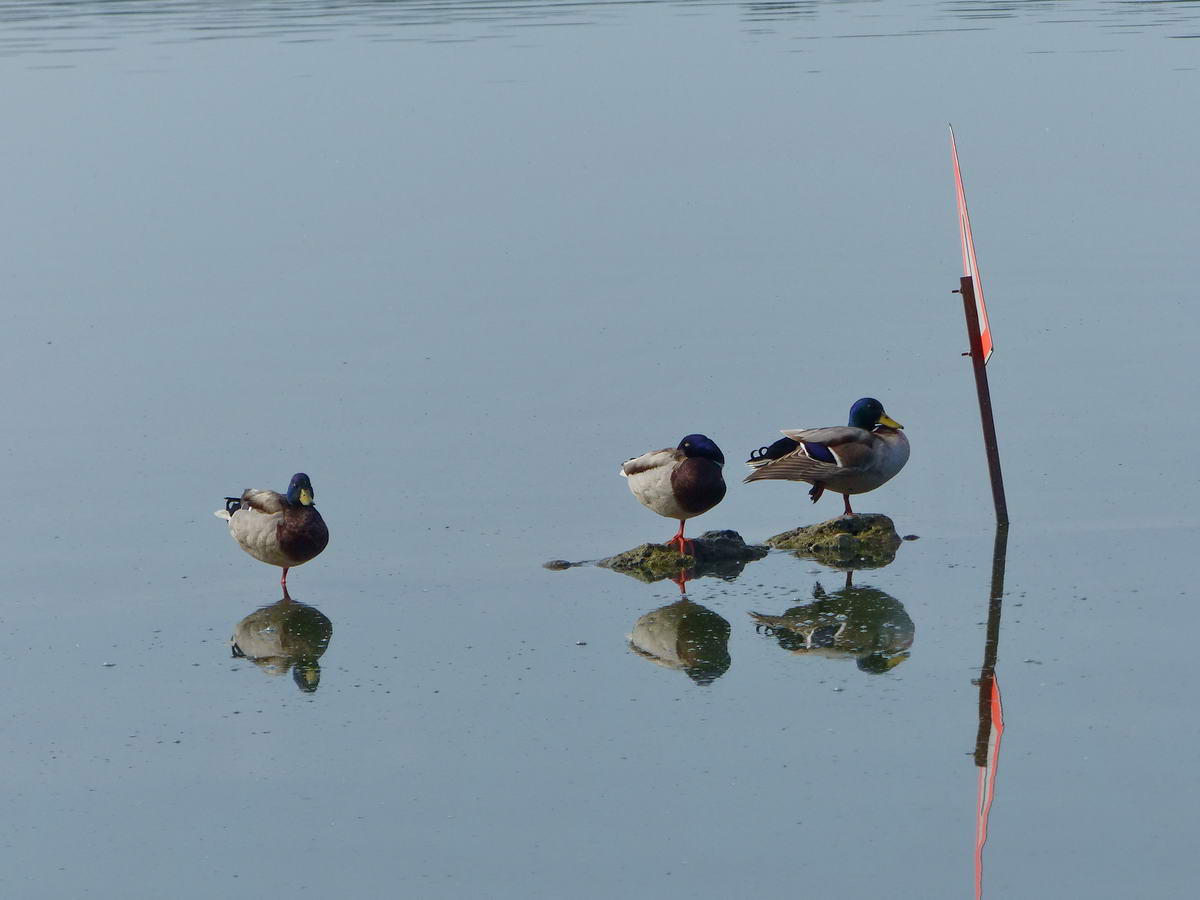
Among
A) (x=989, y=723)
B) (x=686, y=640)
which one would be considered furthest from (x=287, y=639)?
(x=989, y=723)

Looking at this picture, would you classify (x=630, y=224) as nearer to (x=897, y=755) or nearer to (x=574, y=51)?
(x=897, y=755)

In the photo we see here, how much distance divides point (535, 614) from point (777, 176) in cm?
1085

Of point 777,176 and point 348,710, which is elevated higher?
point 777,176

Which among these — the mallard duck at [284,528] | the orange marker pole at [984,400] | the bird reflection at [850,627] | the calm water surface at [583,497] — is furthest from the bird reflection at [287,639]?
Result: the orange marker pole at [984,400]

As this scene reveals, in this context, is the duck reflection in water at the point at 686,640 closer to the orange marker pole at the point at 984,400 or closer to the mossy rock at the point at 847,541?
the mossy rock at the point at 847,541

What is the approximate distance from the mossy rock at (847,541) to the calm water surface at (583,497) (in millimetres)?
142

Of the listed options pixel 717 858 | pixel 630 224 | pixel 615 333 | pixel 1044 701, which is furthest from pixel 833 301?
pixel 717 858

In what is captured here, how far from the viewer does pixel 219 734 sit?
635 centimetres

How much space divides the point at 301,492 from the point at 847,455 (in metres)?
2.52

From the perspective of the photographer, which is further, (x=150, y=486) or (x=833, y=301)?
(x=833, y=301)

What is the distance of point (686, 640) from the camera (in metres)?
7.09

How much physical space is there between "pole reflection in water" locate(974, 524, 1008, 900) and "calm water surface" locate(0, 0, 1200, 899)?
0.13 feet

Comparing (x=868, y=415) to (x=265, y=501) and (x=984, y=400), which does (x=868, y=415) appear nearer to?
(x=984, y=400)

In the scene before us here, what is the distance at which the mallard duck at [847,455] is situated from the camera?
8250 millimetres
